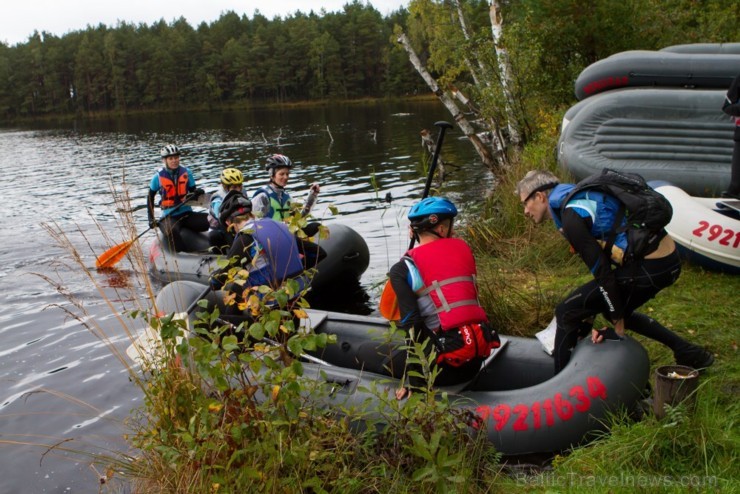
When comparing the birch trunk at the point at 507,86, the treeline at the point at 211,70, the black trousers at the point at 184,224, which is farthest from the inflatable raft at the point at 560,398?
the treeline at the point at 211,70

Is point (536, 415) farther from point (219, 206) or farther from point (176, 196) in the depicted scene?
point (176, 196)

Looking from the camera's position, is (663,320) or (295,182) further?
(295,182)

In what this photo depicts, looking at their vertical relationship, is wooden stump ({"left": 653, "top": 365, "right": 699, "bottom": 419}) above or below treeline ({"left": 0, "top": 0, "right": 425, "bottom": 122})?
below

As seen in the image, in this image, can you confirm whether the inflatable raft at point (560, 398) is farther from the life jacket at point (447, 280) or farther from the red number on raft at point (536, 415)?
the life jacket at point (447, 280)

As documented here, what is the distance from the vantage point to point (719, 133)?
8297mm

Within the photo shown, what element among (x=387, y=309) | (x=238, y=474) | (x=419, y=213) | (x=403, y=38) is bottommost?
(x=238, y=474)

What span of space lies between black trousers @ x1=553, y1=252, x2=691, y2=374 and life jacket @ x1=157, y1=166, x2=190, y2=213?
6987mm

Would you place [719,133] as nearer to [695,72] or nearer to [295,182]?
[695,72]

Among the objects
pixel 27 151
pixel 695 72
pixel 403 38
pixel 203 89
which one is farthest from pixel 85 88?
pixel 695 72

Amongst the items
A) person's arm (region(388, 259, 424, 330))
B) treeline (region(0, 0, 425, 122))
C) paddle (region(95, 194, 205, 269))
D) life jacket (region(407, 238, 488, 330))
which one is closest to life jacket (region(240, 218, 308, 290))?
person's arm (region(388, 259, 424, 330))

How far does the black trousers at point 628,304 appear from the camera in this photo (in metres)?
4.00

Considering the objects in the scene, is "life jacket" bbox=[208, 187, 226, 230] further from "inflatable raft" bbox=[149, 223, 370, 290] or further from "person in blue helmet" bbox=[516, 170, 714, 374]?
"person in blue helmet" bbox=[516, 170, 714, 374]

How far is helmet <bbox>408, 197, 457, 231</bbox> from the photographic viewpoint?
4055 millimetres

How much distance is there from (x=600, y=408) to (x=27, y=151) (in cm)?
3588
